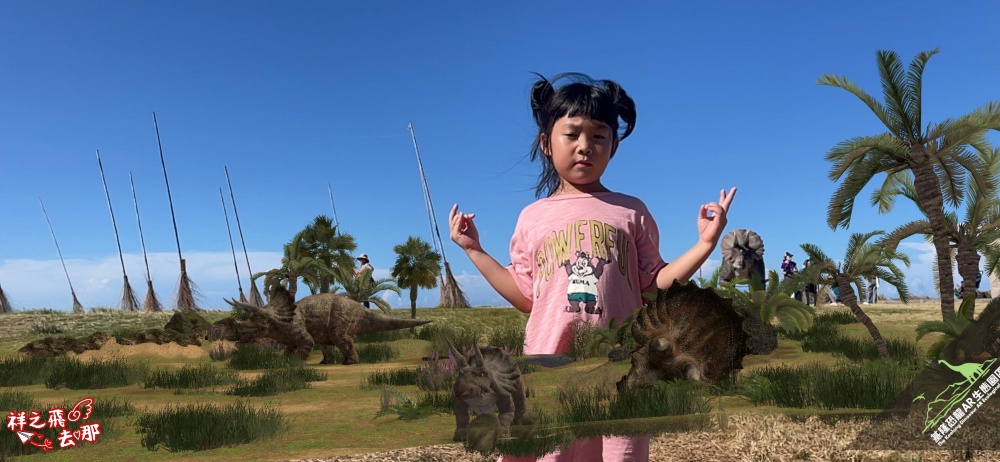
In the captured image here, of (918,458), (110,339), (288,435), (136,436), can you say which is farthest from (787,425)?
(110,339)

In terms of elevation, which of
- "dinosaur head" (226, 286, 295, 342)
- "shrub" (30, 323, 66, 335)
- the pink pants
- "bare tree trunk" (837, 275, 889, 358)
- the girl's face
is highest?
"shrub" (30, 323, 66, 335)

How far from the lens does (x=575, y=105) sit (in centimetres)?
362

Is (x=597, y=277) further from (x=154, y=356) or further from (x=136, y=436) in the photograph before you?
(x=154, y=356)

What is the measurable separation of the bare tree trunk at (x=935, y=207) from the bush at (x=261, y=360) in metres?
9.76

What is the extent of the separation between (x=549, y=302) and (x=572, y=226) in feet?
1.33

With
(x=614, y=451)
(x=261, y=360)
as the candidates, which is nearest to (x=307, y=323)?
(x=261, y=360)

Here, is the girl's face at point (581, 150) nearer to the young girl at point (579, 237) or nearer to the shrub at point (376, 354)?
the young girl at point (579, 237)

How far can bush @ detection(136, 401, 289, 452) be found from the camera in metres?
3.70

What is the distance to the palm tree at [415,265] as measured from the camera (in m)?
21.5

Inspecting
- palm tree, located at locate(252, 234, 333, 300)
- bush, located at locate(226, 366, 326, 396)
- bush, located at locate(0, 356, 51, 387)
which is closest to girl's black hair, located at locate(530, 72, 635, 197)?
bush, located at locate(226, 366, 326, 396)

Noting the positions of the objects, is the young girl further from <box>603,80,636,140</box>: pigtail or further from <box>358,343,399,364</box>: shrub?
<box>358,343,399,364</box>: shrub

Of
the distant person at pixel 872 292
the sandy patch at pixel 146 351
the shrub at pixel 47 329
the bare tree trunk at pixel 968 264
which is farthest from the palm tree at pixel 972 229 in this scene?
the shrub at pixel 47 329

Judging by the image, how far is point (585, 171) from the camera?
367cm

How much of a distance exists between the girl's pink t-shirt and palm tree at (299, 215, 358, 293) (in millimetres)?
18723
